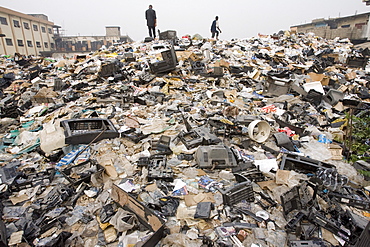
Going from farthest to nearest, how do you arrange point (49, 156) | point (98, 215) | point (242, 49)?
1. point (242, 49)
2. point (49, 156)
3. point (98, 215)

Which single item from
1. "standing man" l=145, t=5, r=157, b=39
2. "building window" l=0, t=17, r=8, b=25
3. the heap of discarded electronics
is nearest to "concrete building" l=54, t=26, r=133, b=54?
"building window" l=0, t=17, r=8, b=25

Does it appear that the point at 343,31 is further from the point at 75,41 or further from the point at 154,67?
the point at 75,41

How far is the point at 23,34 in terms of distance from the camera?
25531mm

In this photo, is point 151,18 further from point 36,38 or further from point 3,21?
point 36,38

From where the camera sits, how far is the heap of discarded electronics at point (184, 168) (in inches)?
80.6

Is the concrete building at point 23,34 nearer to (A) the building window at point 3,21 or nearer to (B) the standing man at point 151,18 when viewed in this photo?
(A) the building window at point 3,21

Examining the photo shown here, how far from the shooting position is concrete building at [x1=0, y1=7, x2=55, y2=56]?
22.8 m

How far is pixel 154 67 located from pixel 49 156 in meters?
4.45

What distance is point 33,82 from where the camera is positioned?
7523mm

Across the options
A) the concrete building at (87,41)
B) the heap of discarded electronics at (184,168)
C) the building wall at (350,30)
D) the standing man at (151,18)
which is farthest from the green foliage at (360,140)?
the concrete building at (87,41)

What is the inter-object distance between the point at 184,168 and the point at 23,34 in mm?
32467

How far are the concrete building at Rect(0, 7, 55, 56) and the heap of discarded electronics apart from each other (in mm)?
23726

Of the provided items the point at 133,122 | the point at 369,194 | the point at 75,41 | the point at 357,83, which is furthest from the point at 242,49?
the point at 75,41

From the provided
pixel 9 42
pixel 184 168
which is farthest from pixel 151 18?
pixel 9 42
